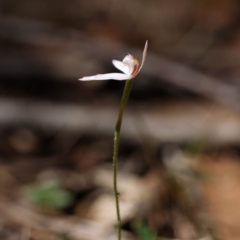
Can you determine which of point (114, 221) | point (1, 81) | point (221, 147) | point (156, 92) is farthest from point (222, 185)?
point (1, 81)

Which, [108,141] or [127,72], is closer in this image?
[127,72]

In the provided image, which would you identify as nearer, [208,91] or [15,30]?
[208,91]

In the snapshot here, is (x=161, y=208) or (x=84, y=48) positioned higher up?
(x=84, y=48)

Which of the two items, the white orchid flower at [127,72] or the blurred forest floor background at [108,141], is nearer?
the white orchid flower at [127,72]

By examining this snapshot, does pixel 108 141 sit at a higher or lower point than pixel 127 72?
higher

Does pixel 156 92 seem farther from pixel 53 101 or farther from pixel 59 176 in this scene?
pixel 59 176

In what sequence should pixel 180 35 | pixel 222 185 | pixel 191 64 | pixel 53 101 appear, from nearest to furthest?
1. pixel 222 185
2. pixel 53 101
3. pixel 191 64
4. pixel 180 35

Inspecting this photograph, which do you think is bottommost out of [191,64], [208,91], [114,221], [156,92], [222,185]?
[114,221]

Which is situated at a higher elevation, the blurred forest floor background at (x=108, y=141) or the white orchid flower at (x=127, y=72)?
the blurred forest floor background at (x=108, y=141)
